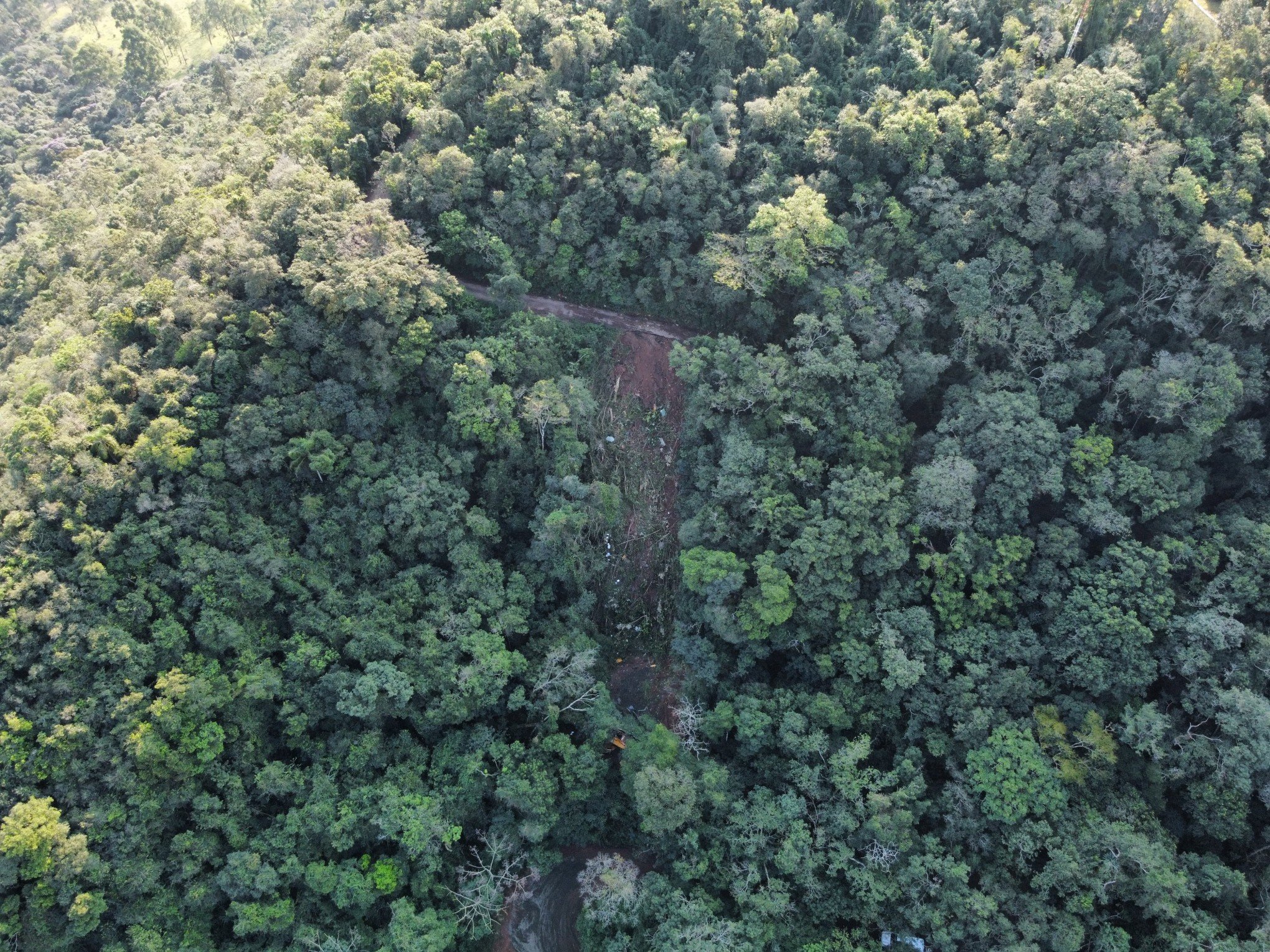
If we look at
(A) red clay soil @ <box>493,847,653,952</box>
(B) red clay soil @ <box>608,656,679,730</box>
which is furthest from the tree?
(A) red clay soil @ <box>493,847,653,952</box>

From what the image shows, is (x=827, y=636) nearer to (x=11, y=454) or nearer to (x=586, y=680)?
(x=586, y=680)


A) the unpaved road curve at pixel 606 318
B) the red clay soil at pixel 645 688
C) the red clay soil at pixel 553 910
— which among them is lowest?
the red clay soil at pixel 553 910

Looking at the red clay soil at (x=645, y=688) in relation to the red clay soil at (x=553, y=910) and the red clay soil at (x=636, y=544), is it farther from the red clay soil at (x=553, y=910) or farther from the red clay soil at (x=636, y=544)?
the red clay soil at (x=553, y=910)

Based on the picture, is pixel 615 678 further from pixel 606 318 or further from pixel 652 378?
pixel 606 318

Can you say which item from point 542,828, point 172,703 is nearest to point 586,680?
point 542,828

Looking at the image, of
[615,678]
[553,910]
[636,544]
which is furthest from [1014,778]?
[553,910]

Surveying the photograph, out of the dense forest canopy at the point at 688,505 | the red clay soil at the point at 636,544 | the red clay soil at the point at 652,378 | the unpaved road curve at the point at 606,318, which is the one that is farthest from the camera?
the unpaved road curve at the point at 606,318

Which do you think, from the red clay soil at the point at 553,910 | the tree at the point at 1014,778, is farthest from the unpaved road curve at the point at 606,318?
the red clay soil at the point at 553,910
